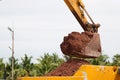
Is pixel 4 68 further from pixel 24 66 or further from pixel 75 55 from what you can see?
pixel 75 55

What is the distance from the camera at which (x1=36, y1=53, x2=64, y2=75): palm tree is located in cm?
3938

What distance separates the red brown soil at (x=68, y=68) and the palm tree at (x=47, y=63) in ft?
94.8

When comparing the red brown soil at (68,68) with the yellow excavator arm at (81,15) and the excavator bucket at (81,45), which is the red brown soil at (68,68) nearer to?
the excavator bucket at (81,45)

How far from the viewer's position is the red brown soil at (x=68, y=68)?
8703 millimetres

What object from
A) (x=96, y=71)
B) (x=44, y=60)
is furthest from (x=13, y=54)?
(x=96, y=71)

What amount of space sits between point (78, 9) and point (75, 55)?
1.26 meters

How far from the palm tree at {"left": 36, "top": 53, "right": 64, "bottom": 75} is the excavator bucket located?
2800 centimetres

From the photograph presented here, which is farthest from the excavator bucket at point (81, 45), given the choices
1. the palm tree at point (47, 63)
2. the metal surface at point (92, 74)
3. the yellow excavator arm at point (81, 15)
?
the palm tree at point (47, 63)

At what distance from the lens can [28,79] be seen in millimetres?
6859

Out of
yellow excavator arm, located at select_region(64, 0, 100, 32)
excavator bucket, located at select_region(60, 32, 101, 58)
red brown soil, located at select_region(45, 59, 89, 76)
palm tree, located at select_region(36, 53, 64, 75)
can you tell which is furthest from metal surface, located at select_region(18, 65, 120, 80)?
palm tree, located at select_region(36, 53, 64, 75)

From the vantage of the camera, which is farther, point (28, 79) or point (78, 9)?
point (78, 9)

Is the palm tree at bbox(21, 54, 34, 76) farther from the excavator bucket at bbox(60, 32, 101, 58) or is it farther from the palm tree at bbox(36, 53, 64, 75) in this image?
the excavator bucket at bbox(60, 32, 101, 58)

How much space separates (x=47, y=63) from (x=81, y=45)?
29.7m

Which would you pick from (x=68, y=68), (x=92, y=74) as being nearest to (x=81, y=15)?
(x=68, y=68)
